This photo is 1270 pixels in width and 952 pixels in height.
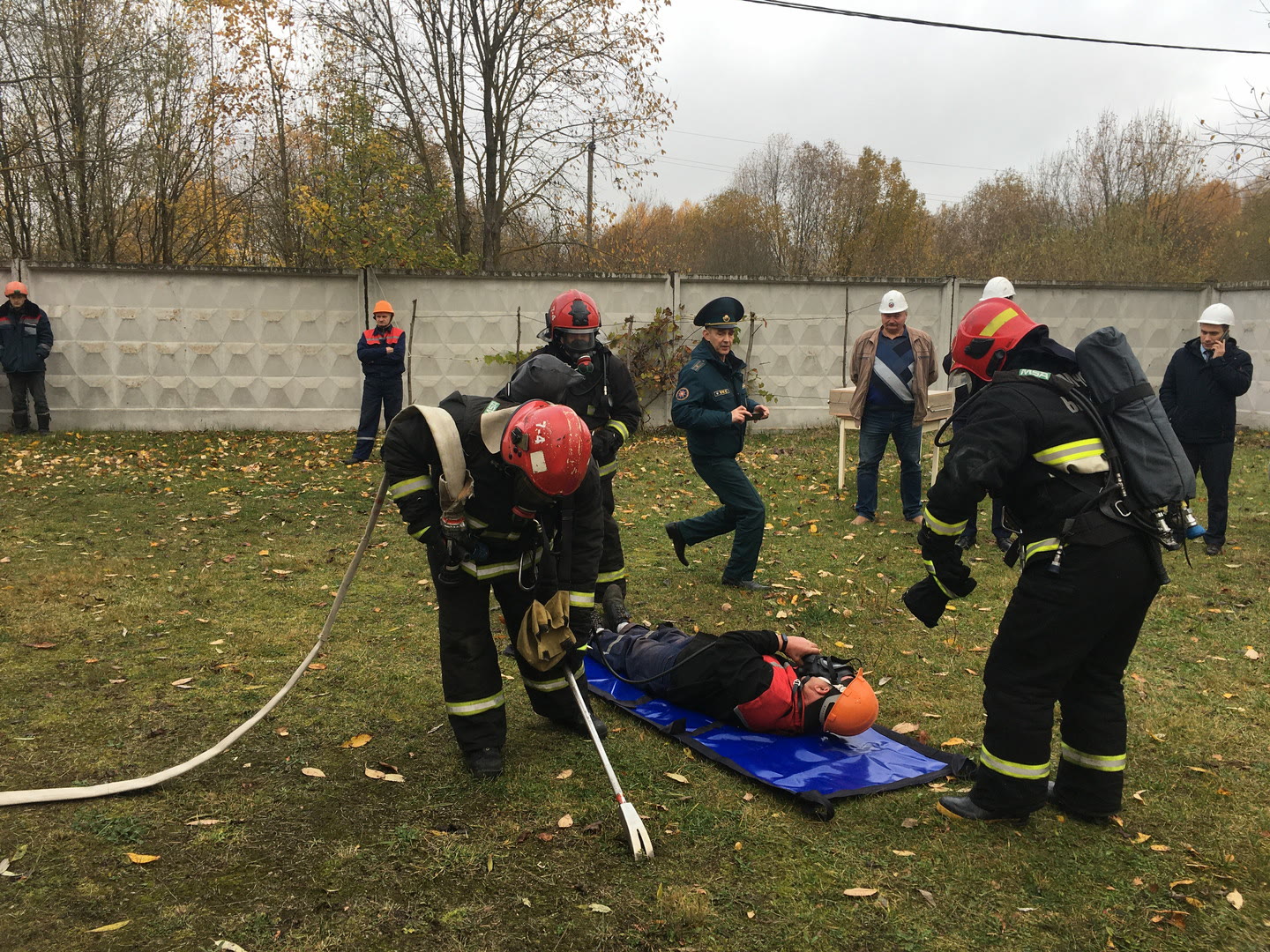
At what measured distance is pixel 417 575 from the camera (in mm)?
7402

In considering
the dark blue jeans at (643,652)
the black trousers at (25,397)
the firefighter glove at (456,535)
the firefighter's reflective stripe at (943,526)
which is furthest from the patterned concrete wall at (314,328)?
the firefighter's reflective stripe at (943,526)

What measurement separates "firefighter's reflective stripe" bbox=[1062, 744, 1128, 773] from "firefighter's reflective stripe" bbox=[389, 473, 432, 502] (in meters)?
3.00

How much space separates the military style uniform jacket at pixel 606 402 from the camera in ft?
20.1

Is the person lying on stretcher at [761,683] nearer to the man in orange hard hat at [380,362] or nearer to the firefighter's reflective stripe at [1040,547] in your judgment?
the firefighter's reflective stripe at [1040,547]

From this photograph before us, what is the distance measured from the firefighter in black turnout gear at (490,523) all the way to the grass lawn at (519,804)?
412 millimetres

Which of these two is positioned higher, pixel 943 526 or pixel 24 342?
pixel 24 342

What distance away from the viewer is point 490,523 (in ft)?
13.3

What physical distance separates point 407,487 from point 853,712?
2.37 m

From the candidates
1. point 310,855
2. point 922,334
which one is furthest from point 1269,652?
point 310,855

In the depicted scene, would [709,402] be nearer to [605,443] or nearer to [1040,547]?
[605,443]

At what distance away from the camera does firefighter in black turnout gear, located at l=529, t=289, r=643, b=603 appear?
6023 millimetres

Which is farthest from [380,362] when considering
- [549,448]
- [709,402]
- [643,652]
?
[549,448]

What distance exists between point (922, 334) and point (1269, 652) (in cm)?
459

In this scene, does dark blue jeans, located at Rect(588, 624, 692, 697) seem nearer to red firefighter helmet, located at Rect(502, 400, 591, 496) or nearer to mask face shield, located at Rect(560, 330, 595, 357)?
red firefighter helmet, located at Rect(502, 400, 591, 496)
